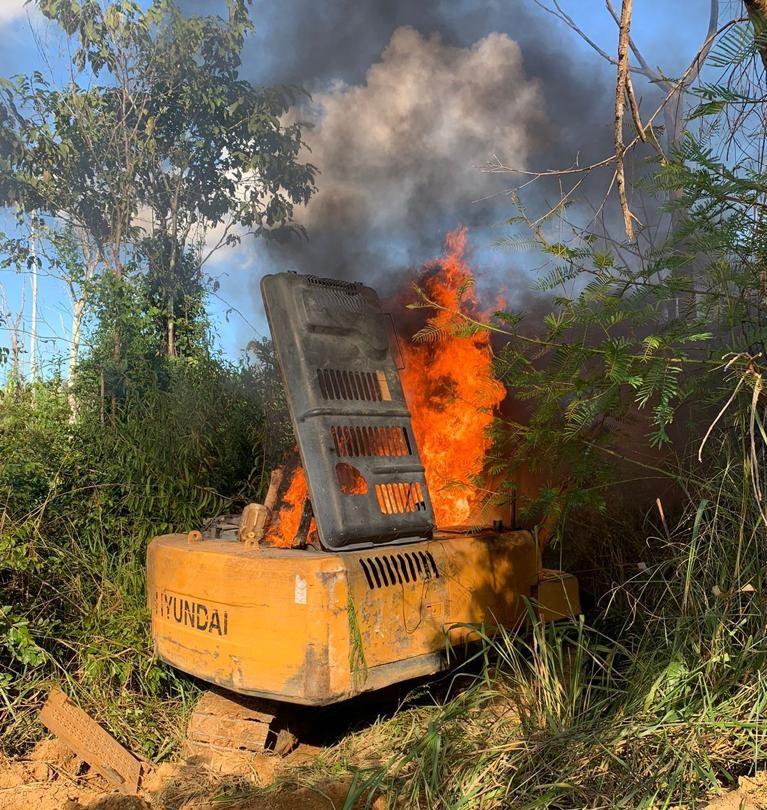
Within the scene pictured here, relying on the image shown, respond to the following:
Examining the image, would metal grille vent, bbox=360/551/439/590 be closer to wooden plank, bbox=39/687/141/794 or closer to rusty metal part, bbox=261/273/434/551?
rusty metal part, bbox=261/273/434/551

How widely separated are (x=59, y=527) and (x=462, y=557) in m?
3.01

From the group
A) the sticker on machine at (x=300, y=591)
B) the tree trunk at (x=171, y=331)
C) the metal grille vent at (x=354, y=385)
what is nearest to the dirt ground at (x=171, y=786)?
the sticker on machine at (x=300, y=591)

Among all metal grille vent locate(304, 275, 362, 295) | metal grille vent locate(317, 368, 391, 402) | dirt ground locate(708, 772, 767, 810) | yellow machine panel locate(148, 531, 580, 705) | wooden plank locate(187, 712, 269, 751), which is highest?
metal grille vent locate(304, 275, 362, 295)

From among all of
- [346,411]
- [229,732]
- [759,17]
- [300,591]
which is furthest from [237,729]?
[759,17]

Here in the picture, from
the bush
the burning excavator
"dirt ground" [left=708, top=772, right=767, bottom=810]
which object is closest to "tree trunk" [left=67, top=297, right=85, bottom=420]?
the bush

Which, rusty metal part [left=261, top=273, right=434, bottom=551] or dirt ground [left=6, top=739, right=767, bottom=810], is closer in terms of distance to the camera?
dirt ground [left=6, top=739, right=767, bottom=810]

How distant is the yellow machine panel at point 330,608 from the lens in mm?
3336

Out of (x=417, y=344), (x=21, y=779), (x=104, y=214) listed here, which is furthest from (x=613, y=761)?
(x=104, y=214)

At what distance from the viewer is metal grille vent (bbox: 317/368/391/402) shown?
3848 mm

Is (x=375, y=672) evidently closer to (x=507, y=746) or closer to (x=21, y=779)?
(x=507, y=746)

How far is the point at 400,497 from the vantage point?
3887 millimetres

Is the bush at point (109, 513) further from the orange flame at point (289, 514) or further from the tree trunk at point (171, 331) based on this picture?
the orange flame at point (289, 514)

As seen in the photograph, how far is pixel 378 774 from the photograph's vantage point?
3053 millimetres

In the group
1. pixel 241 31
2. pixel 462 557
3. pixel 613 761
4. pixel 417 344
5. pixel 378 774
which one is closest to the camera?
pixel 613 761
